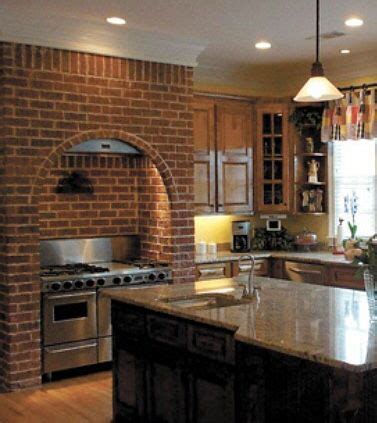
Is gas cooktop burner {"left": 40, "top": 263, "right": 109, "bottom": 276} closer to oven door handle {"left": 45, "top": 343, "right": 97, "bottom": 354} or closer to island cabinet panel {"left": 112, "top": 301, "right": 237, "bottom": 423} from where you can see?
oven door handle {"left": 45, "top": 343, "right": 97, "bottom": 354}

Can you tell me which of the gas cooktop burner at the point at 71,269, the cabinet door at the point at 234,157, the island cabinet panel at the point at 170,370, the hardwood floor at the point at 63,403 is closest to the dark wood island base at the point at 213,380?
the island cabinet panel at the point at 170,370

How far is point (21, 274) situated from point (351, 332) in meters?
2.90

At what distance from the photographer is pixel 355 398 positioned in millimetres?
2686

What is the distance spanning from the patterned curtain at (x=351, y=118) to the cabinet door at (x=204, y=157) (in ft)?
3.79

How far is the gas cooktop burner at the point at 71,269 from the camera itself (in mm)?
5459

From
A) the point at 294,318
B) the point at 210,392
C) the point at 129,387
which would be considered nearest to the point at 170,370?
the point at 210,392

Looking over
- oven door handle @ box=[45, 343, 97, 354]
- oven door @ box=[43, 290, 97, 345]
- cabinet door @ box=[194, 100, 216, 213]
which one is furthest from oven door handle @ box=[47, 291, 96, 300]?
cabinet door @ box=[194, 100, 216, 213]

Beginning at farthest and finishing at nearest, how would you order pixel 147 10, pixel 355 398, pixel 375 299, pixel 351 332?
1. pixel 147 10
2. pixel 375 299
3. pixel 351 332
4. pixel 355 398

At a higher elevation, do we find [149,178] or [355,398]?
[149,178]

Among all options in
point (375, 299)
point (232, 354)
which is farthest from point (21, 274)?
point (375, 299)

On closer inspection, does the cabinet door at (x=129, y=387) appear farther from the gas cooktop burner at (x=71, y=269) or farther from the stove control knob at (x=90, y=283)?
the gas cooktop burner at (x=71, y=269)

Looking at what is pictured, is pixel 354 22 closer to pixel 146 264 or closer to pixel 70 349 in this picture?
pixel 146 264

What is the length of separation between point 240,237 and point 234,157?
2.82 ft

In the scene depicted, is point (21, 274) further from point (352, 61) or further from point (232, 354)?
point (352, 61)
